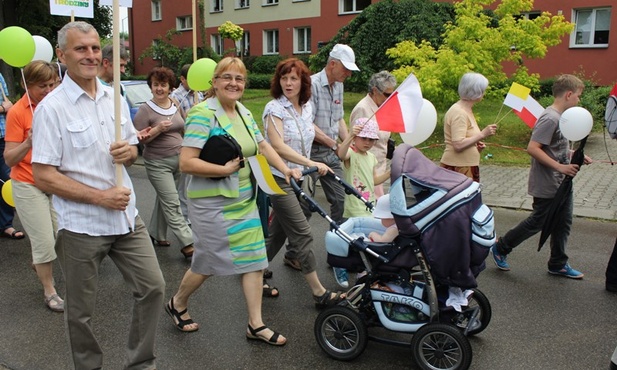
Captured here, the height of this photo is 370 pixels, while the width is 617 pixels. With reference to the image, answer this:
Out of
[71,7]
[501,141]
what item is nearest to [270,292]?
[71,7]

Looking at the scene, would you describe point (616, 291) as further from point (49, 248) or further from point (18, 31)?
point (18, 31)

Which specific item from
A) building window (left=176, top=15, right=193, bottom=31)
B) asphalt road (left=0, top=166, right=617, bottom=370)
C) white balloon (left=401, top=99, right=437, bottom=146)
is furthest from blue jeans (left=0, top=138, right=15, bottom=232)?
building window (left=176, top=15, right=193, bottom=31)

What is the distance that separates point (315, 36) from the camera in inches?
1266

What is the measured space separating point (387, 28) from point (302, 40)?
16329mm

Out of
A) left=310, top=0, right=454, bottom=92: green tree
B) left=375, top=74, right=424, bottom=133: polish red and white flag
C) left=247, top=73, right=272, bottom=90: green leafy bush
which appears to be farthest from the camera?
left=247, top=73, right=272, bottom=90: green leafy bush

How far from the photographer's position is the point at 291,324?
4.34 meters

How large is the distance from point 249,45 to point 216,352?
112ft

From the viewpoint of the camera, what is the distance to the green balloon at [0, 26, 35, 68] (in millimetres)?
4418

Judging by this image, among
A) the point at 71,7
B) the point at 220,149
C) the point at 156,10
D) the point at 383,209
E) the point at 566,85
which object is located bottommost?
the point at 383,209

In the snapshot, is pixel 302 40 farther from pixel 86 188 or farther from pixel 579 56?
pixel 86 188

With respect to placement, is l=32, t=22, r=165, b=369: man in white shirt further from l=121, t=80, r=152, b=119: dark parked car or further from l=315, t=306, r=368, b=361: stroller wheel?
l=121, t=80, r=152, b=119: dark parked car

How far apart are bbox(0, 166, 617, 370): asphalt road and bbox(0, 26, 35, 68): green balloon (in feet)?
6.37

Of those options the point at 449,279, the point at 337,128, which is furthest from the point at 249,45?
the point at 449,279

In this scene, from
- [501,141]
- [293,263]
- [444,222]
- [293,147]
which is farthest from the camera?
[501,141]
